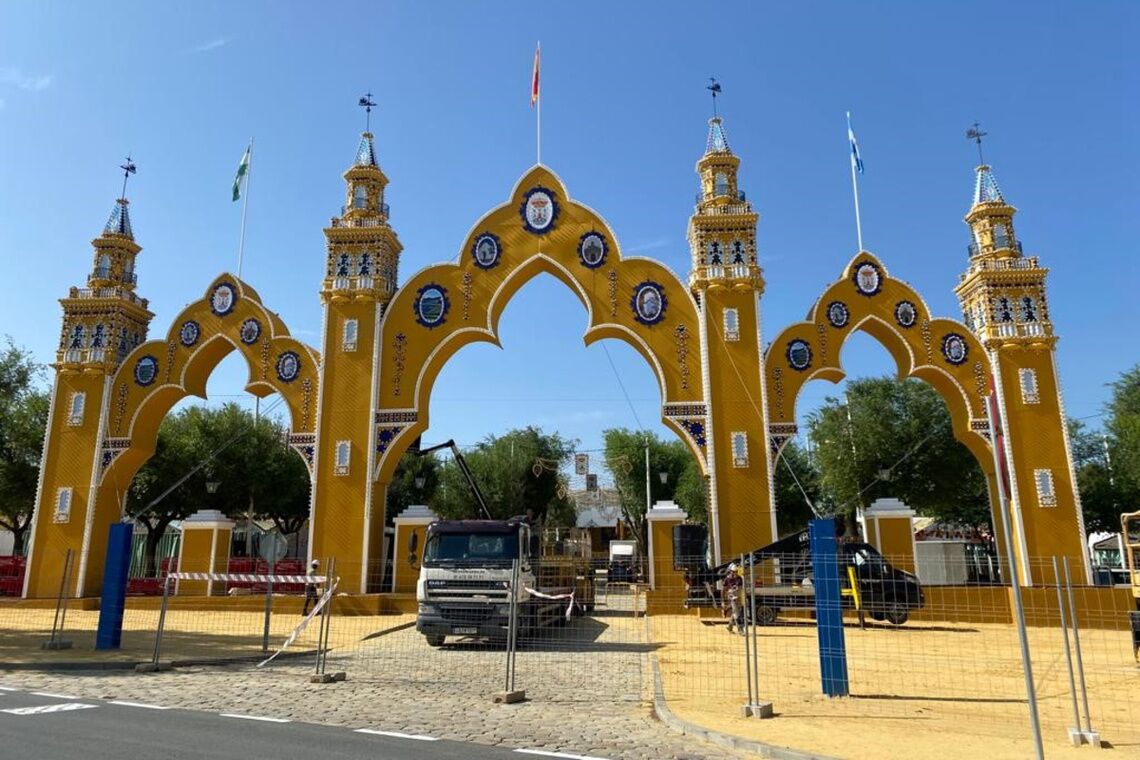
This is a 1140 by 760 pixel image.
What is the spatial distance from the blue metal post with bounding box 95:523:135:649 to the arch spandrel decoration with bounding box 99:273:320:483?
415 inches

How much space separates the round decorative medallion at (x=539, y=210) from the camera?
24531 mm

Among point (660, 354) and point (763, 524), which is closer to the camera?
point (763, 524)

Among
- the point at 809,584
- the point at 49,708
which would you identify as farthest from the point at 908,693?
the point at 809,584

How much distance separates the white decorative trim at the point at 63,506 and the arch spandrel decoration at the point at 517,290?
34.6 ft

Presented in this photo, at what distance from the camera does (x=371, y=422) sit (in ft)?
76.8

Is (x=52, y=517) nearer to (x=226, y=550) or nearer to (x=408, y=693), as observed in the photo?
(x=226, y=550)

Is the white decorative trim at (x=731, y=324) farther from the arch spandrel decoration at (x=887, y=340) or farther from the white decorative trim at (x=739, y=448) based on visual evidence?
the white decorative trim at (x=739, y=448)

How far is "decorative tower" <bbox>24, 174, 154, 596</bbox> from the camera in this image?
80.4 feet

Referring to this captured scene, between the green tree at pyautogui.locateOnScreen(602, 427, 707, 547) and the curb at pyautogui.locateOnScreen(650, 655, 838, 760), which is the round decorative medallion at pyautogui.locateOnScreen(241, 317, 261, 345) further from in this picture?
the green tree at pyautogui.locateOnScreen(602, 427, 707, 547)

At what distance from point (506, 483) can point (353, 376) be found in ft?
76.3

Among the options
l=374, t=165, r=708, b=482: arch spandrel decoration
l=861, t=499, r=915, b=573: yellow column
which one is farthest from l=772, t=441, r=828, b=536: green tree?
l=374, t=165, r=708, b=482: arch spandrel decoration

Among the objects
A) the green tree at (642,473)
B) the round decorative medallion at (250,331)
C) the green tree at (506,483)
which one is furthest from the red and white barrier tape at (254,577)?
the green tree at (642,473)

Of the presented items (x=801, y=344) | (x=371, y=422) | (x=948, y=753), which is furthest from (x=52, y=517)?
(x=948, y=753)

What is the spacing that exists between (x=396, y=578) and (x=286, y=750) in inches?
661
